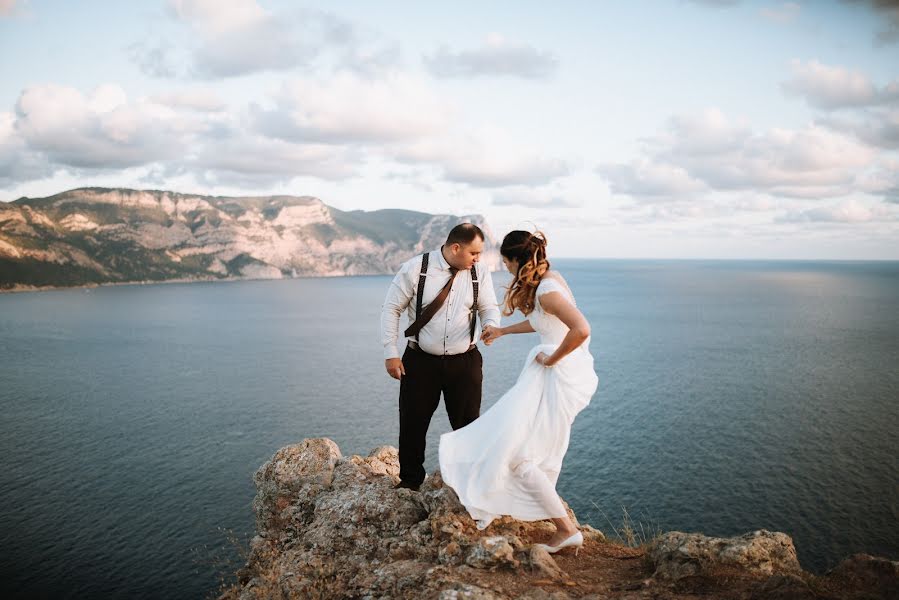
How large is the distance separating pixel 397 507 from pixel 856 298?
564 feet

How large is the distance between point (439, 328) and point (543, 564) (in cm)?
258

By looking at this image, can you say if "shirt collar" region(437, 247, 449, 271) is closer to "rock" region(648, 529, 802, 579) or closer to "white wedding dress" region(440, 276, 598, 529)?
"white wedding dress" region(440, 276, 598, 529)

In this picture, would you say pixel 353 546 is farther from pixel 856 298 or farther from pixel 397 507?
pixel 856 298

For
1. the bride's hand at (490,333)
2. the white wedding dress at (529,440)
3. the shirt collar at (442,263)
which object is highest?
the shirt collar at (442,263)

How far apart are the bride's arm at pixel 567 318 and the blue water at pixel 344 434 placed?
24.9 m

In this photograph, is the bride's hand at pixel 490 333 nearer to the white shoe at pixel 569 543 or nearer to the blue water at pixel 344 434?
the white shoe at pixel 569 543

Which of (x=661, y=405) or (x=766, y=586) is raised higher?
(x=766, y=586)

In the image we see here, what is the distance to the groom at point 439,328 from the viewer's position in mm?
6094

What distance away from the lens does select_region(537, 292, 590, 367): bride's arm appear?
480 cm

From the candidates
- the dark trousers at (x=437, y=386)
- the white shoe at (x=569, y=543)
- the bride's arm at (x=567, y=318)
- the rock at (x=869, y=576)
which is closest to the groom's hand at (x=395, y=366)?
the dark trousers at (x=437, y=386)

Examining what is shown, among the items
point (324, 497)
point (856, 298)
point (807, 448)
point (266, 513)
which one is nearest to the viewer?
point (324, 497)

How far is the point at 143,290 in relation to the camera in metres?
187

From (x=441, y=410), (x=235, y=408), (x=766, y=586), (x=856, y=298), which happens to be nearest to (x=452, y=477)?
(x=766, y=586)

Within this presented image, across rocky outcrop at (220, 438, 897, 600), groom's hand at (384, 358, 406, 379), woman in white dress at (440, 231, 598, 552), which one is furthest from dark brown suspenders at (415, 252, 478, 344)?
rocky outcrop at (220, 438, 897, 600)
